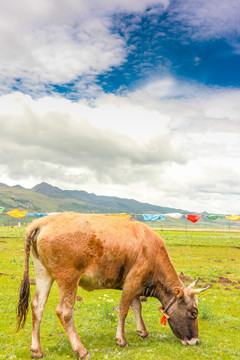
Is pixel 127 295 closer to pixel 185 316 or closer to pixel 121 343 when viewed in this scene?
pixel 121 343

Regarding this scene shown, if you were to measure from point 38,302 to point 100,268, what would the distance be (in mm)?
2198

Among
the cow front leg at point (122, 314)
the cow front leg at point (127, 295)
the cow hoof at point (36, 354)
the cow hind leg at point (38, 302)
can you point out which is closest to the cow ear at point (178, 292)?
the cow front leg at point (127, 295)

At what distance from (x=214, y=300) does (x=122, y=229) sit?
10782 mm

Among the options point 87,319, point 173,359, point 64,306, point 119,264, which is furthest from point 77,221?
point 87,319

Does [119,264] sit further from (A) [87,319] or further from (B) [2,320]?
(B) [2,320]

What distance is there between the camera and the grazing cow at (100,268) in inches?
349

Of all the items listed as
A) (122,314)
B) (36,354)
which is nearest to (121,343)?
(122,314)

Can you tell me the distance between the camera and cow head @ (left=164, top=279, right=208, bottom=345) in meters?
10.2

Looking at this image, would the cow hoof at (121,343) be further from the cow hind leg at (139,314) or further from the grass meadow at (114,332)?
the cow hind leg at (139,314)

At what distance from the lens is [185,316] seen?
10.2 metres

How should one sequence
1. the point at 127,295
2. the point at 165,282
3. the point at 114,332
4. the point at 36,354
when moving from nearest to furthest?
the point at 36,354 → the point at 127,295 → the point at 165,282 → the point at 114,332

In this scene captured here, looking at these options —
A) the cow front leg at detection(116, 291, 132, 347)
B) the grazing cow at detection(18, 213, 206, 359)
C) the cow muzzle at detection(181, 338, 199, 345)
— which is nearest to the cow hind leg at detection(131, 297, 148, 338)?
the grazing cow at detection(18, 213, 206, 359)

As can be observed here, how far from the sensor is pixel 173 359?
886 centimetres

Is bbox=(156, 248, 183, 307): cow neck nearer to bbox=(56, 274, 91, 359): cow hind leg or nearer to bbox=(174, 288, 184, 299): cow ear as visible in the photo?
bbox=(174, 288, 184, 299): cow ear
